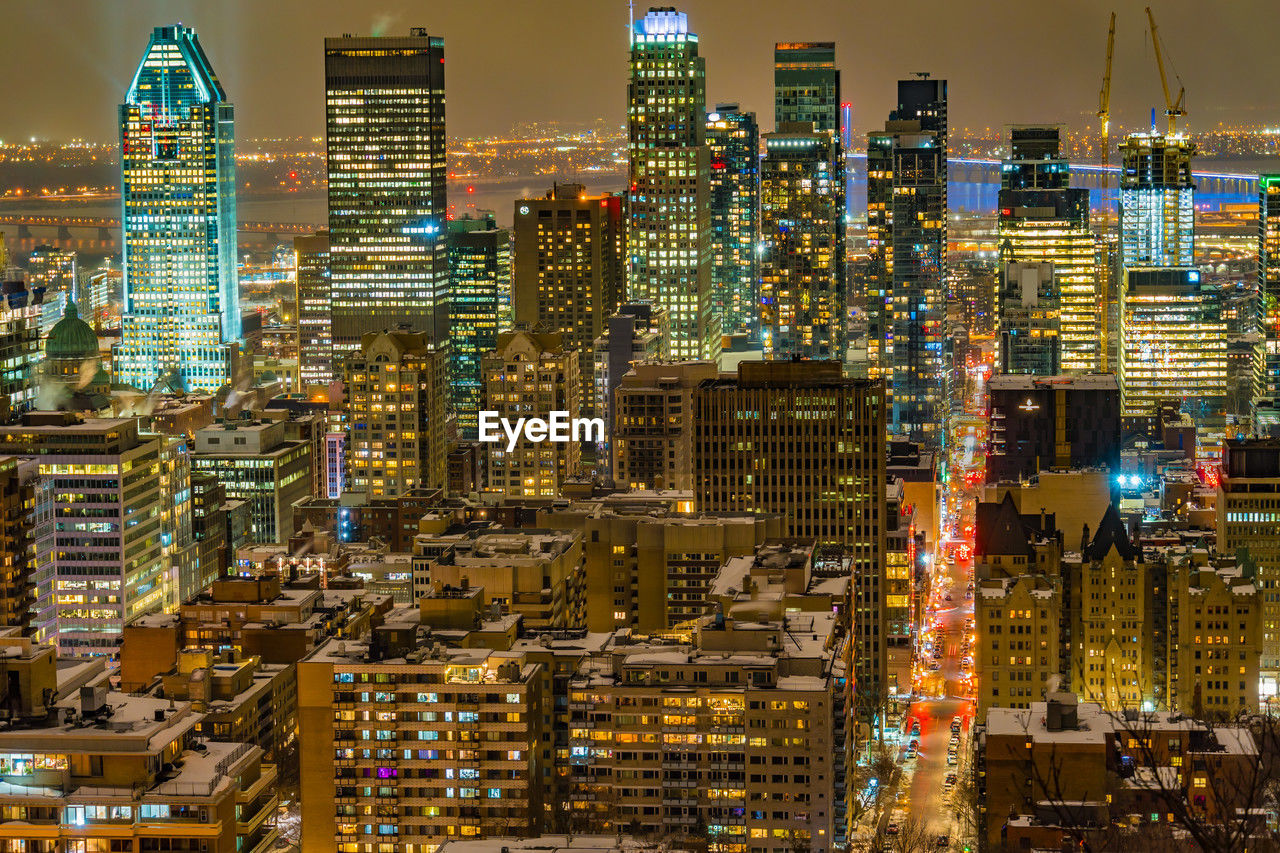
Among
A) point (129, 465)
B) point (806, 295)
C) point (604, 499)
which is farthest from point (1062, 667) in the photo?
point (806, 295)

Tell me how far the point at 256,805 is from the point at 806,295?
359 feet

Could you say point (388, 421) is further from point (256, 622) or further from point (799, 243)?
point (799, 243)

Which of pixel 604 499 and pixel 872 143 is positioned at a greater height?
pixel 872 143

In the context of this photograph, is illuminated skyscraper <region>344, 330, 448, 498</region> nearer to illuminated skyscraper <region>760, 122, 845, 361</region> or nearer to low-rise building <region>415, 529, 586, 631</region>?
low-rise building <region>415, 529, 586, 631</region>

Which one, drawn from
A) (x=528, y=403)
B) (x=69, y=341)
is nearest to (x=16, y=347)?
(x=69, y=341)

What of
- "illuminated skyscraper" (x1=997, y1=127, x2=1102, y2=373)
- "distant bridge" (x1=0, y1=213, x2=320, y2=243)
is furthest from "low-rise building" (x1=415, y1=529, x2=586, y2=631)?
"distant bridge" (x1=0, y1=213, x2=320, y2=243)

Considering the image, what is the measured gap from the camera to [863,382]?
78438 millimetres

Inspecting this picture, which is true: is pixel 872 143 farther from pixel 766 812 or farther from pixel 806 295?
pixel 766 812

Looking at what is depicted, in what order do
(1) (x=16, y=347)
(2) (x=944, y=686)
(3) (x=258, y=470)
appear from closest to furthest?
(2) (x=944, y=686) < (1) (x=16, y=347) < (3) (x=258, y=470)

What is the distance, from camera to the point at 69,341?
10769 cm

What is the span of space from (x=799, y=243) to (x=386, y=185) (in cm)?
2799

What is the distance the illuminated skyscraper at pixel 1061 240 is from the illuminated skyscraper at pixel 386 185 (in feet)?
126

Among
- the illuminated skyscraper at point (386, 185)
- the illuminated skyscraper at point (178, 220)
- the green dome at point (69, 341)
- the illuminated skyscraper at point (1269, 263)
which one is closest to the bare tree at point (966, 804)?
the green dome at point (69, 341)

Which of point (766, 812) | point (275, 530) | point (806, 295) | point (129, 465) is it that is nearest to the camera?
point (766, 812)
